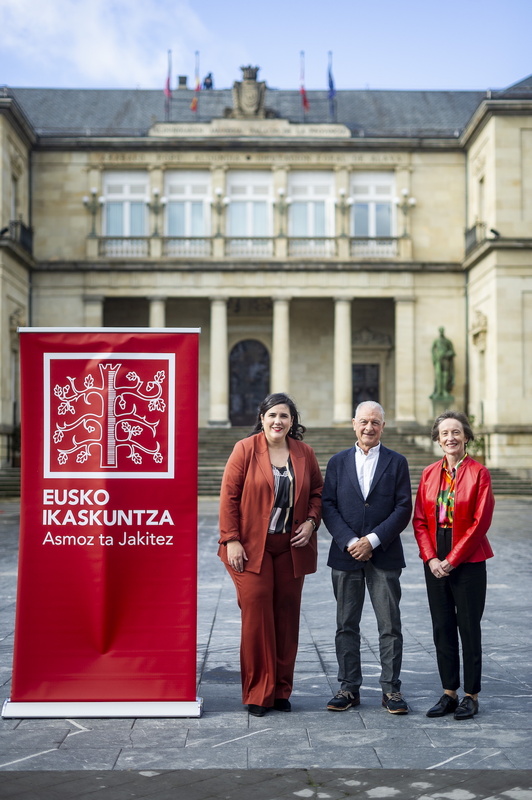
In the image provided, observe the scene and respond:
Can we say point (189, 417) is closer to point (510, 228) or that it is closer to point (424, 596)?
point (424, 596)

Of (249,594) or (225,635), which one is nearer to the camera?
(249,594)

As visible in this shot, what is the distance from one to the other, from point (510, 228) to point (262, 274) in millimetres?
8513

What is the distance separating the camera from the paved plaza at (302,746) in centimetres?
476

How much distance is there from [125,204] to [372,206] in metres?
8.64

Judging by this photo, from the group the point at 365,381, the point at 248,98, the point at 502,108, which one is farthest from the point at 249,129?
the point at 365,381

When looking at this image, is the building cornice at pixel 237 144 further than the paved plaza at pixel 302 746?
Yes

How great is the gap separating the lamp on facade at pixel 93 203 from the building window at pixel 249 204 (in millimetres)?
4501

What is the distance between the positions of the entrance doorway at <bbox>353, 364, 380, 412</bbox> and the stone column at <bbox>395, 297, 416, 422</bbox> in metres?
2.36

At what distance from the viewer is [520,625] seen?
912 centimetres

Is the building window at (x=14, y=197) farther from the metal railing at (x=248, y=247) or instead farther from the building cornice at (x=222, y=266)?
the metal railing at (x=248, y=247)

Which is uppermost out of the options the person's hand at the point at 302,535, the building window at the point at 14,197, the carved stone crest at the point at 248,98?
the carved stone crest at the point at 248,98

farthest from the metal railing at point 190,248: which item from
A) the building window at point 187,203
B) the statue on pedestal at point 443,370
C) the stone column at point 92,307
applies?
the statue on pedestal at point 443,370

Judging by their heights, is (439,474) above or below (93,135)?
below

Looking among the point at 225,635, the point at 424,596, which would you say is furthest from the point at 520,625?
the point at 225,635
